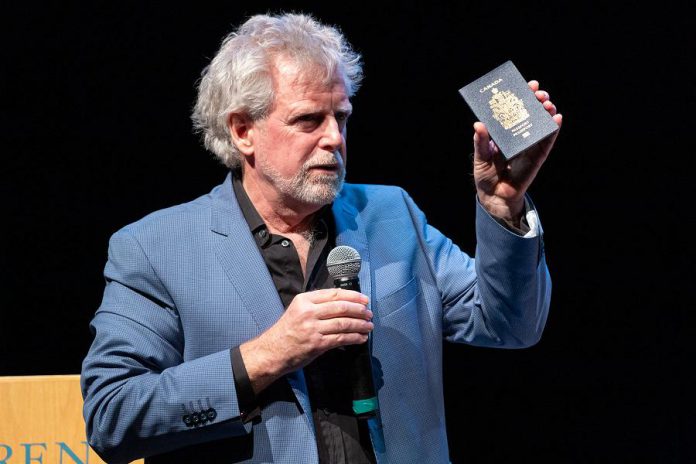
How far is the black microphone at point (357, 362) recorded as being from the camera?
1589mm

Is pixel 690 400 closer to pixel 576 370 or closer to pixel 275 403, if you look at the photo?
pixel 576 370

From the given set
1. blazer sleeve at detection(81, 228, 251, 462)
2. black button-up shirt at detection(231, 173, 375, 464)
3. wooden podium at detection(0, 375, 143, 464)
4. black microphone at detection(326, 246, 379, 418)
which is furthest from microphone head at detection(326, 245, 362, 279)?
wooden podium at detection(0, 375, 143, 464)

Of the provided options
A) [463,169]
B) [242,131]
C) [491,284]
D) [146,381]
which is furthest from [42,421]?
[463,169]

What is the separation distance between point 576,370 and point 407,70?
1.21 meters

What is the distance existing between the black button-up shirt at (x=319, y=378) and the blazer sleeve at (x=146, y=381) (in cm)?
5

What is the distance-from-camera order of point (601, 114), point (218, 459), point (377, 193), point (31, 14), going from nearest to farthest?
point (218, 459) < point (377, 193) < point (31, 14) < point (601, 114)

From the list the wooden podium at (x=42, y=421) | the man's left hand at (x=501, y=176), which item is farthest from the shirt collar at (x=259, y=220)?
the wooden podium at (x=42, y=421)

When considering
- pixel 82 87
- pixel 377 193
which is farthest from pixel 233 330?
pixel 82 87

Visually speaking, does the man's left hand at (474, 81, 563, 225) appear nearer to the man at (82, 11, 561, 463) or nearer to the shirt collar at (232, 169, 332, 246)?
the man at (82, 11, 561, 463)

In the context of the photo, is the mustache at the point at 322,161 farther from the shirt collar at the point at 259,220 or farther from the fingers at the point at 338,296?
the fingers at the point at 338,296

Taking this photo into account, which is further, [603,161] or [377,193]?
[603,161]

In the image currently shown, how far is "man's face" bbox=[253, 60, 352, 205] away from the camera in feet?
6.14

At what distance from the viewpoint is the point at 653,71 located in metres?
3.03

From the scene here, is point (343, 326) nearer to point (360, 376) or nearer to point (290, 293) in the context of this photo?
point (360, 376)
